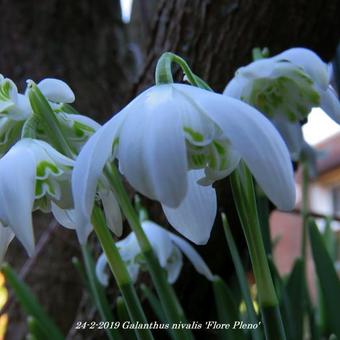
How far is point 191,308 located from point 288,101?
0.47 metres

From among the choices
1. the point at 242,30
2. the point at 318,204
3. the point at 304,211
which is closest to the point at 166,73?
the point at 242,30

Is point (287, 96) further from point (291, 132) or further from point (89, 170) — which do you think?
point (89, 170)

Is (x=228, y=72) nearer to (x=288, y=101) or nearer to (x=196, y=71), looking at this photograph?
(x=196, y=71)

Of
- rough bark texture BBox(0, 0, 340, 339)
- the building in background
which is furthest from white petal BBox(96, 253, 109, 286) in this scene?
the building in background

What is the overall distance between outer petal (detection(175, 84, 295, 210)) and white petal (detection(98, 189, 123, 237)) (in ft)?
0.38

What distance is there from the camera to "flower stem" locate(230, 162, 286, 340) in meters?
0.38

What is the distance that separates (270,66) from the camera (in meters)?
0.55

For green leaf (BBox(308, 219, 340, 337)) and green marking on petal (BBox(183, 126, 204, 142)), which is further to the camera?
green leaf (BBox(308, 219, 340, 337))

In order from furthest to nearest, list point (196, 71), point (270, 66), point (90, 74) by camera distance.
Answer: point (90, 74) < point (196, 71) < point (270, 66)

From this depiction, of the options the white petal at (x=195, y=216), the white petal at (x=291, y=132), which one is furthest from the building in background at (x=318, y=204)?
the white petal at (x=195, y=216)

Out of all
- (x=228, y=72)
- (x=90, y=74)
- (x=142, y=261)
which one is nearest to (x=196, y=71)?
(x=228, y=72)

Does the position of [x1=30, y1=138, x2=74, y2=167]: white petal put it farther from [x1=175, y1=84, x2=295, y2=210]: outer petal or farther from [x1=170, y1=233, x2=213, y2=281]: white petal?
[x1=170, y1=233, x2=213, y2=281]: white petal

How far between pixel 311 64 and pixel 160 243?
0.34 metres

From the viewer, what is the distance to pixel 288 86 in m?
0.57
